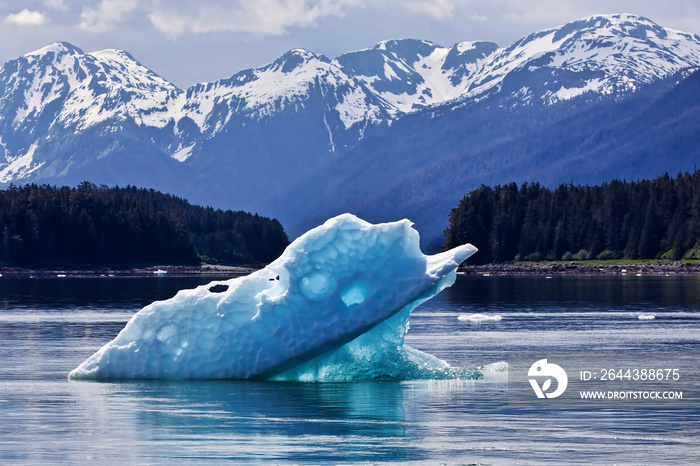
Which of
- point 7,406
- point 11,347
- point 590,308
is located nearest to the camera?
point 7,406

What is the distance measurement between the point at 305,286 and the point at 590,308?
A: 185 ft

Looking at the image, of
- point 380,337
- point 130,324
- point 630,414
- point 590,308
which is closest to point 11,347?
point 130,324

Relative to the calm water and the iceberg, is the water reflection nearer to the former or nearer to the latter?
the calm water

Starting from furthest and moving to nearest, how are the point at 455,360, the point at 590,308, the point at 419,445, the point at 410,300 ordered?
Result: the point at 590,308 → the point at 455,360 → the point at 410,300 → the point at 419,445

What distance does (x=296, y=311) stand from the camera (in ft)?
110

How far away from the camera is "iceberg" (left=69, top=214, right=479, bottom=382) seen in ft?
110

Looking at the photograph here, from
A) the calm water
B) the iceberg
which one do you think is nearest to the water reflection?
the calm water

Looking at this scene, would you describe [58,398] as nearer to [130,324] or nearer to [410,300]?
[130,324]

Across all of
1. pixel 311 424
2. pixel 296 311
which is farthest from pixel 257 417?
pixel 296 311

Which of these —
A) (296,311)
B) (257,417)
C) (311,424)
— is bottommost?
(311,424)

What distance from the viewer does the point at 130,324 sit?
3466 cm

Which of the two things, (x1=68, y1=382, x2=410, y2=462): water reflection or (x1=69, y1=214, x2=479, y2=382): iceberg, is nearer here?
(x1=68, y1=382, x2=410, y2=462): water reflection

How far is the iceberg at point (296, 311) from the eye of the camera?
33406 millimetres

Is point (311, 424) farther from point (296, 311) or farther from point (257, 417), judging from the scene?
point (296, 311)
